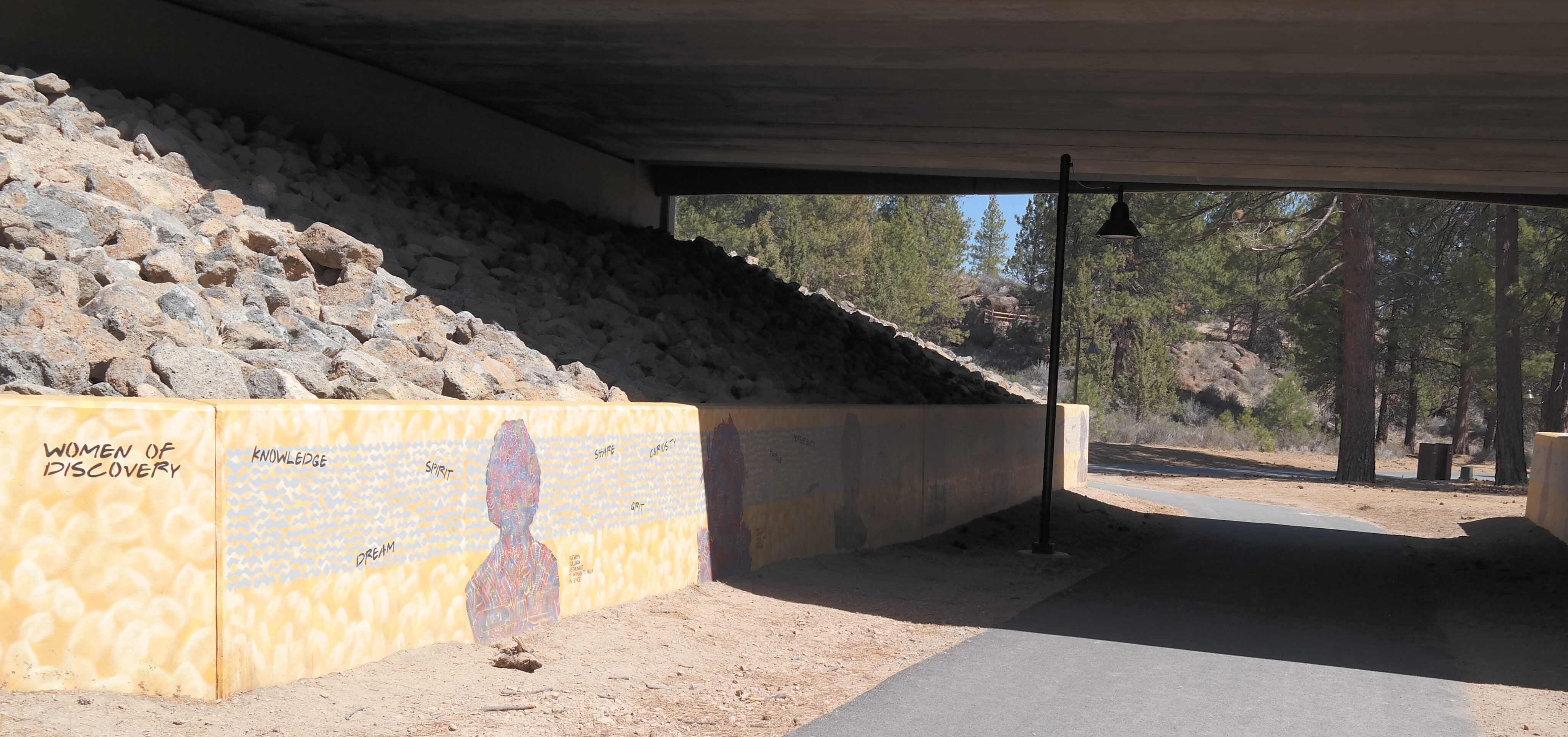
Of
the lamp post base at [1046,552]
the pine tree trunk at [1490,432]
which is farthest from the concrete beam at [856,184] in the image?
the pine tree trunk at [1490,432]

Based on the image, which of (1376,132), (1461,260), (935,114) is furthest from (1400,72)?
(1461,260)

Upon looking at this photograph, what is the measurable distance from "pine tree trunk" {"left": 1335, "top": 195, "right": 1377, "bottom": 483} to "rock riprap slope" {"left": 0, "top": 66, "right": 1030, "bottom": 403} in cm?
1707

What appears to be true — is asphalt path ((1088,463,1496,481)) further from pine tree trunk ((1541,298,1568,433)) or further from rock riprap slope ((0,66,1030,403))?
rock riprap slope ((0,66,1030,403))

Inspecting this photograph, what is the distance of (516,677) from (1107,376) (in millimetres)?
46806

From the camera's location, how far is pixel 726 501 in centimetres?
1033

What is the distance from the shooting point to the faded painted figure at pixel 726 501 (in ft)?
33.1

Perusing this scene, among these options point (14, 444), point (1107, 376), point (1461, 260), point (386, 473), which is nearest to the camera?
point (14, 444)

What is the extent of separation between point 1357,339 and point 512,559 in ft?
89.9

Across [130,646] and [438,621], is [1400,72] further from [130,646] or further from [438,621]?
[130,646]

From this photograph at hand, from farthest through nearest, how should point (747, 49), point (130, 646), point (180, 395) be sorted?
point (747, 49) < point (180, 395) < point (130, 646)

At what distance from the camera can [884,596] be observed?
1083cm

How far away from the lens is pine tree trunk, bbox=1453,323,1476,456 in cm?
3734

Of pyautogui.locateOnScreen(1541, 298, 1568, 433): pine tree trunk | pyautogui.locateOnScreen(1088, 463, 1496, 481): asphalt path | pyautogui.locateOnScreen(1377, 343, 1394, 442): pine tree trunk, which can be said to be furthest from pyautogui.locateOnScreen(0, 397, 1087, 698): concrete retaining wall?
pyautogui.locateOnScreen(1377, 343, 1394, 442): pine tree trunk

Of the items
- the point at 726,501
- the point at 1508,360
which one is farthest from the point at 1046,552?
the point at 1508,360
